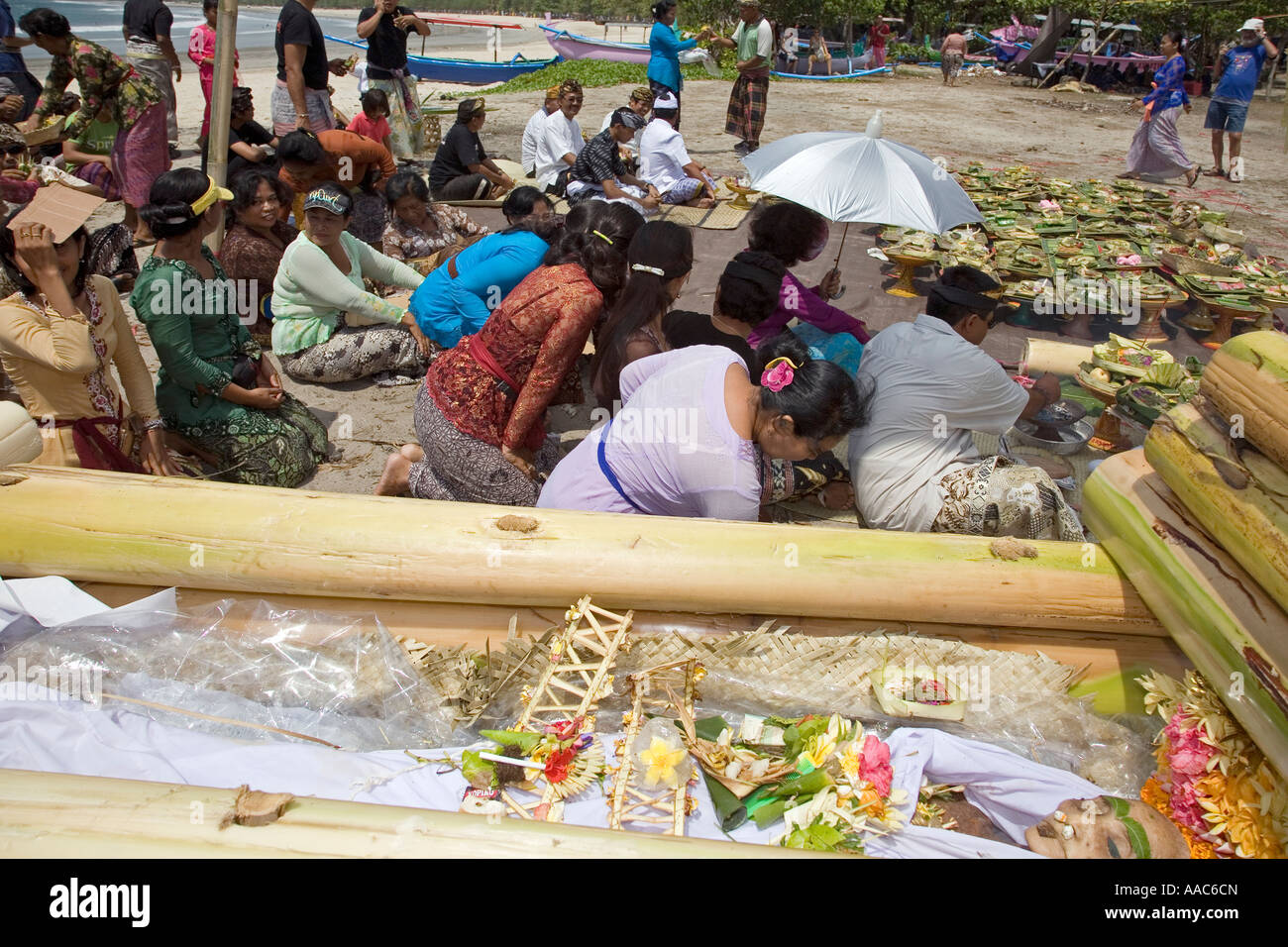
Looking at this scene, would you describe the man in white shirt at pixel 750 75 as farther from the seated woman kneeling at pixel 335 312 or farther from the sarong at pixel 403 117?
the seated woman kneeling at pixel 335 312

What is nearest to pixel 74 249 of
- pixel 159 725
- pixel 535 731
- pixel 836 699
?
pixel 159 725

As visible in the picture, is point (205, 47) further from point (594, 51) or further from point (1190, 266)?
point (594, 51)

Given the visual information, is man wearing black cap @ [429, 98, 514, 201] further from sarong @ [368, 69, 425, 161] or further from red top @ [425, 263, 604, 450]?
red top @ [425, 263, 604, 450]

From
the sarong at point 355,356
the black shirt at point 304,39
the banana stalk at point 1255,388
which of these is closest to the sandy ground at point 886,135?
the sarong at point 355,356

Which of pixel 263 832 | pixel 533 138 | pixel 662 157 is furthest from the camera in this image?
pixel 533 138

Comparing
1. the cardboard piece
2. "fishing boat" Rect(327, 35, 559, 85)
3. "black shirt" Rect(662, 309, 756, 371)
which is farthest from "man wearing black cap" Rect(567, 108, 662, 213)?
"fishing boat" Rect(327, 35, 559, 85)

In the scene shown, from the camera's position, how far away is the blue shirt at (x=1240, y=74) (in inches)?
396

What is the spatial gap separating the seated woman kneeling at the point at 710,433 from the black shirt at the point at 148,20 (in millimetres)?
7755

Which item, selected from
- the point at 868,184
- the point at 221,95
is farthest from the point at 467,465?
the point at 221,95

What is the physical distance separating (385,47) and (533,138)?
167 centimetres

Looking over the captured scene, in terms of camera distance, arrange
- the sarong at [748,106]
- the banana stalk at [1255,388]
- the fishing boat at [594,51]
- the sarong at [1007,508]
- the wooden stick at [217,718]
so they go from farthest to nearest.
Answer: the fishing boat at [594,51] < the sarong at [748,106] < the sarong at [1007,508] < the wooden stick at [217,718] < the banana stalk at [1255,388]

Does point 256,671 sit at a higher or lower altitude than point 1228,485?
lower

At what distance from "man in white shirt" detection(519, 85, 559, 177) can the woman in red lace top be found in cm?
464

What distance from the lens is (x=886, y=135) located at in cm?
1383
